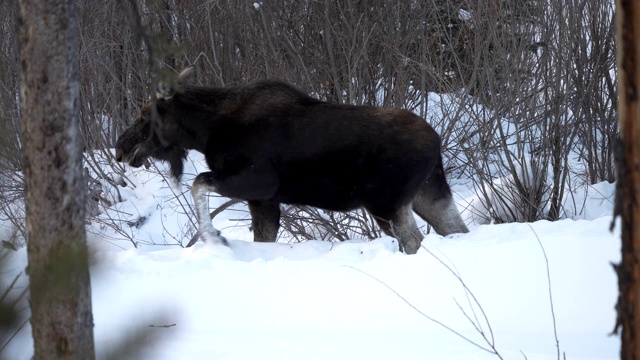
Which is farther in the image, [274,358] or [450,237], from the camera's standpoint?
[450,237]

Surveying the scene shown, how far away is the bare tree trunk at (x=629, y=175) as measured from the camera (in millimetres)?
2607

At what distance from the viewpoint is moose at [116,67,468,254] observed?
765 cm

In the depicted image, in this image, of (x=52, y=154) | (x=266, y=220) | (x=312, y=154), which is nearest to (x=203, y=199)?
(x=266, y=220)

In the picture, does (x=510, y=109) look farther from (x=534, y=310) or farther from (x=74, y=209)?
(x=74, y=209)

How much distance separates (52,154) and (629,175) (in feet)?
6.17

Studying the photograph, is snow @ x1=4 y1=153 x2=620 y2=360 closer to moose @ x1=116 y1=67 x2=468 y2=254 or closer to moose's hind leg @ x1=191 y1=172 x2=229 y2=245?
moose's hind leg @ x1=191 y1=172 x2=229 y2=245

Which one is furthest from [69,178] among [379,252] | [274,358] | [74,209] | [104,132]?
[104,132]

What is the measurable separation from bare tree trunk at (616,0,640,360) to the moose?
4883mm

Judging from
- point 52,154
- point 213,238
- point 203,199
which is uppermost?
point 52,154

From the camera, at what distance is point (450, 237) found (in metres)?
7.24

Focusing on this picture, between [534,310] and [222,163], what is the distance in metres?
3.50

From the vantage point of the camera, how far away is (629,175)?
2654 millimetres

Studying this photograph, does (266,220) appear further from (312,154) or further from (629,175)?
(629,175)

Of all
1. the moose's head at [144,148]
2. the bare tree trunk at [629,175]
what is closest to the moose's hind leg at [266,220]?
the moose's head at [144,148]
